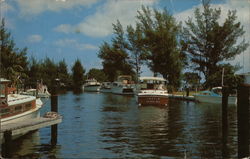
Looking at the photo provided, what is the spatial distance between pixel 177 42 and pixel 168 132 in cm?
4417

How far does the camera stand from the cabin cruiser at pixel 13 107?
577 inches

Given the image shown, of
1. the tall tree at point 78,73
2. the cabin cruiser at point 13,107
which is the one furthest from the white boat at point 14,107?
the tall tree at point 78,73

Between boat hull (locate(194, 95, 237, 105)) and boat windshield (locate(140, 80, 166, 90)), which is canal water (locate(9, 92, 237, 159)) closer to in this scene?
boat hull (locate(194, 95, 237, 105))

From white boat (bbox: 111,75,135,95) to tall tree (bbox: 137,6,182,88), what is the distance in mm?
7717

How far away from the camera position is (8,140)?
12.1 meters

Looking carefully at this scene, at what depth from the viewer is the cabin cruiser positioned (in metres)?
14.7

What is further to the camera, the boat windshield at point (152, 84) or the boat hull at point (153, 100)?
the boat windshield at point (152, 84)

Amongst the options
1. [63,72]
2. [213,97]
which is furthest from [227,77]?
[63,72]

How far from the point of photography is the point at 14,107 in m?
15.8

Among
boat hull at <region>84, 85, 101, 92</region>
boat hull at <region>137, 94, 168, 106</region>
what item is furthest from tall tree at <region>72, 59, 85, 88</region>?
boat hull at <region>137, 94, 168, 106</region>

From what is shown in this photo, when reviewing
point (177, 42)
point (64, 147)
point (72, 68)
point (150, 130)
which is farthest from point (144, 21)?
point (72, 68)

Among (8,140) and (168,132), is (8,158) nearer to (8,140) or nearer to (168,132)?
(8,140)

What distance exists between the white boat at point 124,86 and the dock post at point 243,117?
57.7 m

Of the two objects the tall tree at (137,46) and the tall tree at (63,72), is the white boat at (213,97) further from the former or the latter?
the tall tree at (63,72)
